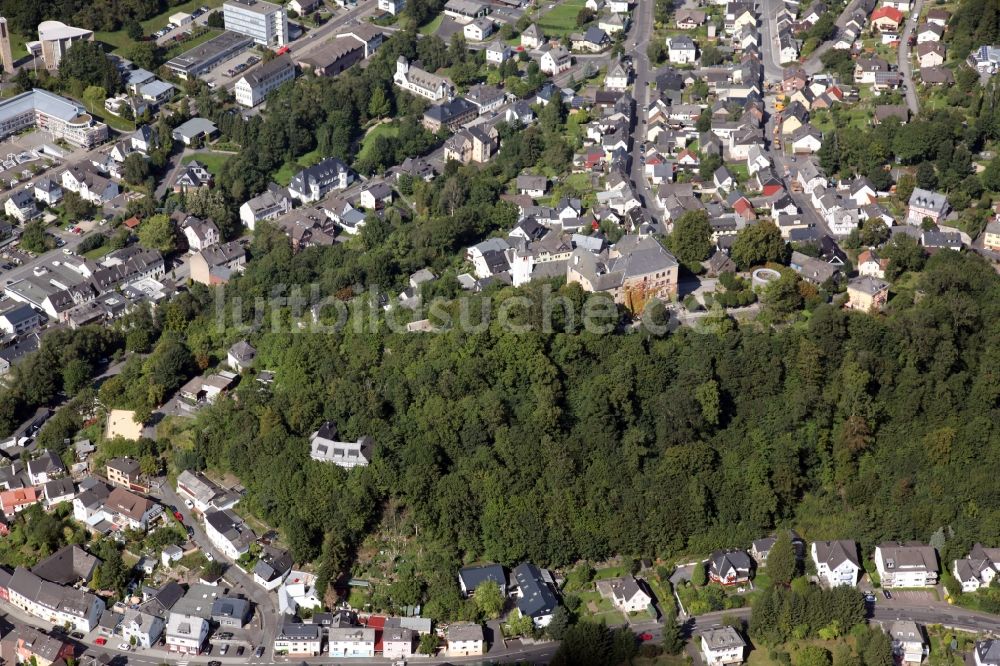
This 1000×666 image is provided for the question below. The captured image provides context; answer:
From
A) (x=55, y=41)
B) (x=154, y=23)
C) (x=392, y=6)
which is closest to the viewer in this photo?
(x=55, y=41)

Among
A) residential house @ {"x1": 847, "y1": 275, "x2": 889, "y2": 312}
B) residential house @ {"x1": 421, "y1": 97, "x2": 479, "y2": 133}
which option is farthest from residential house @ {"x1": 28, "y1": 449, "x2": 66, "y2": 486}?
residential house @ {"x1": 847, "y1": 275, "x2": 889, "y2": 312}

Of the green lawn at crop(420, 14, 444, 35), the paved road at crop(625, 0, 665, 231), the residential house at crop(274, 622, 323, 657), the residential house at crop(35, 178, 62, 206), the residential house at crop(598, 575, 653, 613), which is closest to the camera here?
the residential house at crop(274, 622, 323, 657)

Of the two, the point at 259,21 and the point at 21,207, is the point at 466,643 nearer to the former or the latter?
the point at 21,207

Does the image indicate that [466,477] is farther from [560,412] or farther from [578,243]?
[578,243]

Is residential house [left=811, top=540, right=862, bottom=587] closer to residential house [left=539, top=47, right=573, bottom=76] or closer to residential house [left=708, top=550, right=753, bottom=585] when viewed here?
residential house [left=708, top=550, right=753, bottom=585]

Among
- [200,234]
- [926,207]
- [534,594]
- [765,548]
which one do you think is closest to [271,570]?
[534,594]

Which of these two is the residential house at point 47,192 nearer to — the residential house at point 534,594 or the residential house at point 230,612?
the residential house at point 230,612

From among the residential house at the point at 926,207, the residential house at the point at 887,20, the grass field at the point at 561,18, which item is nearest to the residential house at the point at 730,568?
the residential house at the point at 926,207
